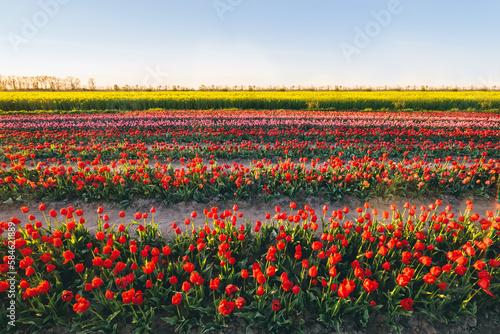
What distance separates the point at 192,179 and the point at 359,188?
4.29 metres

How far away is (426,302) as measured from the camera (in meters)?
2.71

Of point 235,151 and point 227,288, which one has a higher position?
point 235,151

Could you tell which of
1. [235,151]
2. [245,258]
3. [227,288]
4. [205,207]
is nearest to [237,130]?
[235,151]

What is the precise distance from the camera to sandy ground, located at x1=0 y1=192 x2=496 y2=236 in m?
5.14

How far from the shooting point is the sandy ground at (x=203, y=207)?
16.9 ft

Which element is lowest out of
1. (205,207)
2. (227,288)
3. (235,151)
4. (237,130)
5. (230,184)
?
(205,207)

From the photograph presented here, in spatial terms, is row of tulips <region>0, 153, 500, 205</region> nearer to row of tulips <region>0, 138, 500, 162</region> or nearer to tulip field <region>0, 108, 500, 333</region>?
tulip field <region>0, 108, 500, 333</region>

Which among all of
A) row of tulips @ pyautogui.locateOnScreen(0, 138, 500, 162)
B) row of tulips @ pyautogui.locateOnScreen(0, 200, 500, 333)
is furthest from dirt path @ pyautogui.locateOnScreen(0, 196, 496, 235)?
row of tulips @ pyautogui.locateOnScreen(0, 138, 500, 162)

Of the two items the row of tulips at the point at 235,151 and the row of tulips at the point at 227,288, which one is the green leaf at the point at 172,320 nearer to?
the row of tulips at the point at 227,288

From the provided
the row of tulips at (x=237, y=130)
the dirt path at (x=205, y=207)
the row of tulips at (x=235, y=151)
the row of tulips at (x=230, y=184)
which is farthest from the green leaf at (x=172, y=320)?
the row of tulips at (x=237, y=130)

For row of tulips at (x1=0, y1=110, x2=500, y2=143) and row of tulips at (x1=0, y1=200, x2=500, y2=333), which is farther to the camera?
row of tulips at (x1=0, y1=110, x2=500, y2=143)

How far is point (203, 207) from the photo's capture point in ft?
18.1

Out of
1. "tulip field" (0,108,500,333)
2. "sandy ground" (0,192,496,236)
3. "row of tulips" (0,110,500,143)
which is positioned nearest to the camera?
"tulip field" (0,108,500,333)

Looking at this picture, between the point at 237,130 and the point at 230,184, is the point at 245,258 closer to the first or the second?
the point at 230,184
